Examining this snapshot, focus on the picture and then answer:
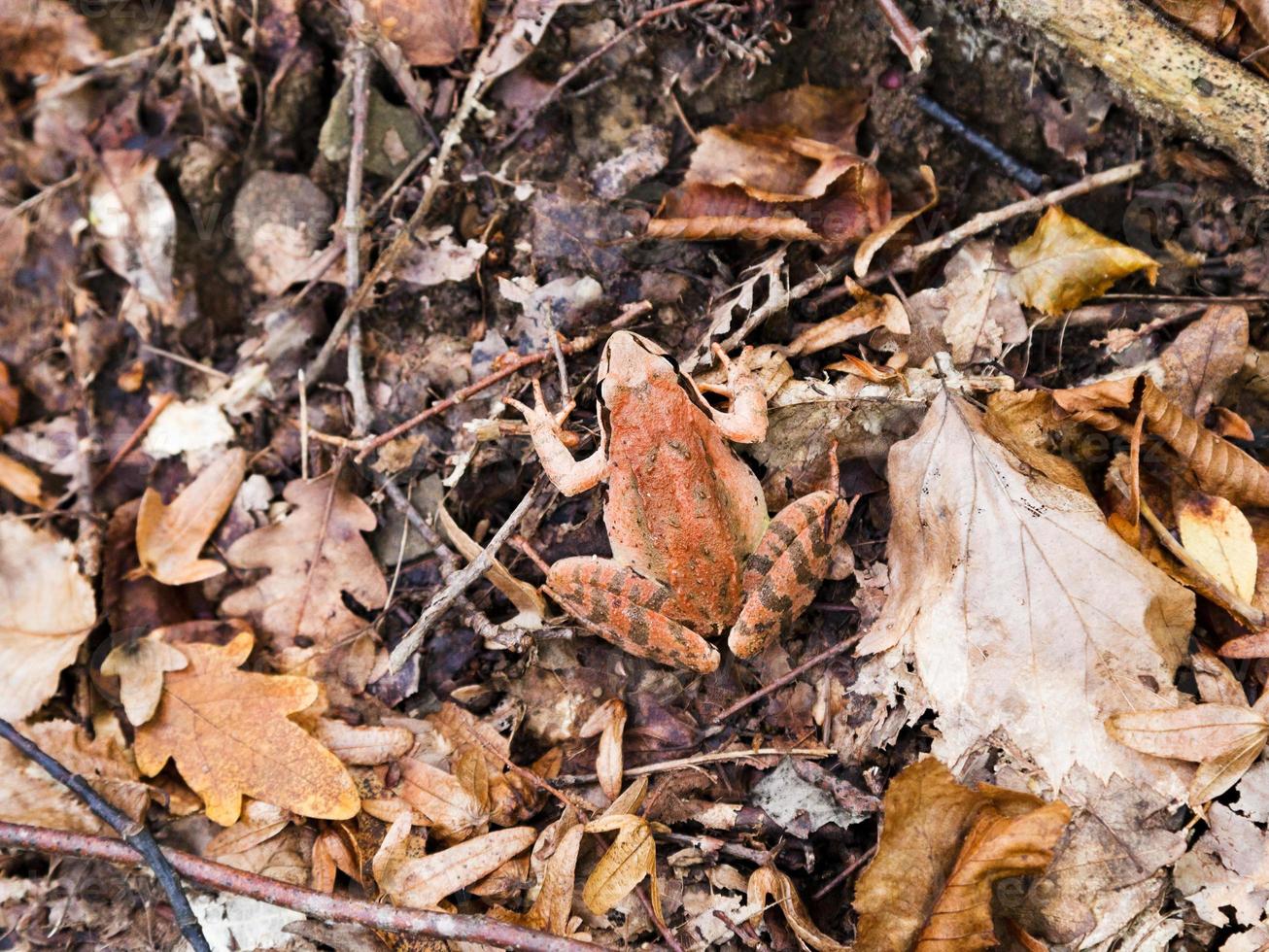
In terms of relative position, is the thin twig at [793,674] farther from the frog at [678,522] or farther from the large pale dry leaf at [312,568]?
the large pale dry leaf at [312,568]

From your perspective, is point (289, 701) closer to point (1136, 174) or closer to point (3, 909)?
point (3, 909)

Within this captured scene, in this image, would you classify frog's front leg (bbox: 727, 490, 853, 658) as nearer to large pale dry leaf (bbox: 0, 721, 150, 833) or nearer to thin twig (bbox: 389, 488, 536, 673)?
thin twig (bbox: 389, 488, 536, 673)

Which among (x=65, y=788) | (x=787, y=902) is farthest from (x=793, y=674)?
(x=65, y=788)

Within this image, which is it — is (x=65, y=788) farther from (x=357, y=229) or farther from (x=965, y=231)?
(x=965, y=231)

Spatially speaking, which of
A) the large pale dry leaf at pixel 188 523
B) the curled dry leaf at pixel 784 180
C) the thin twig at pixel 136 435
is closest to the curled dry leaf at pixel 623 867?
the large pale dry leaf at pixel 188 523

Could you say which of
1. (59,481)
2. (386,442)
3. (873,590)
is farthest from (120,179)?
(873,590)

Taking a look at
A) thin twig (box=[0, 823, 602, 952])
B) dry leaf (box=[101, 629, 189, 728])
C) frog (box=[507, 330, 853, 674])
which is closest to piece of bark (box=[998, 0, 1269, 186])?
frog (box=[507, 330, 853, 674])
